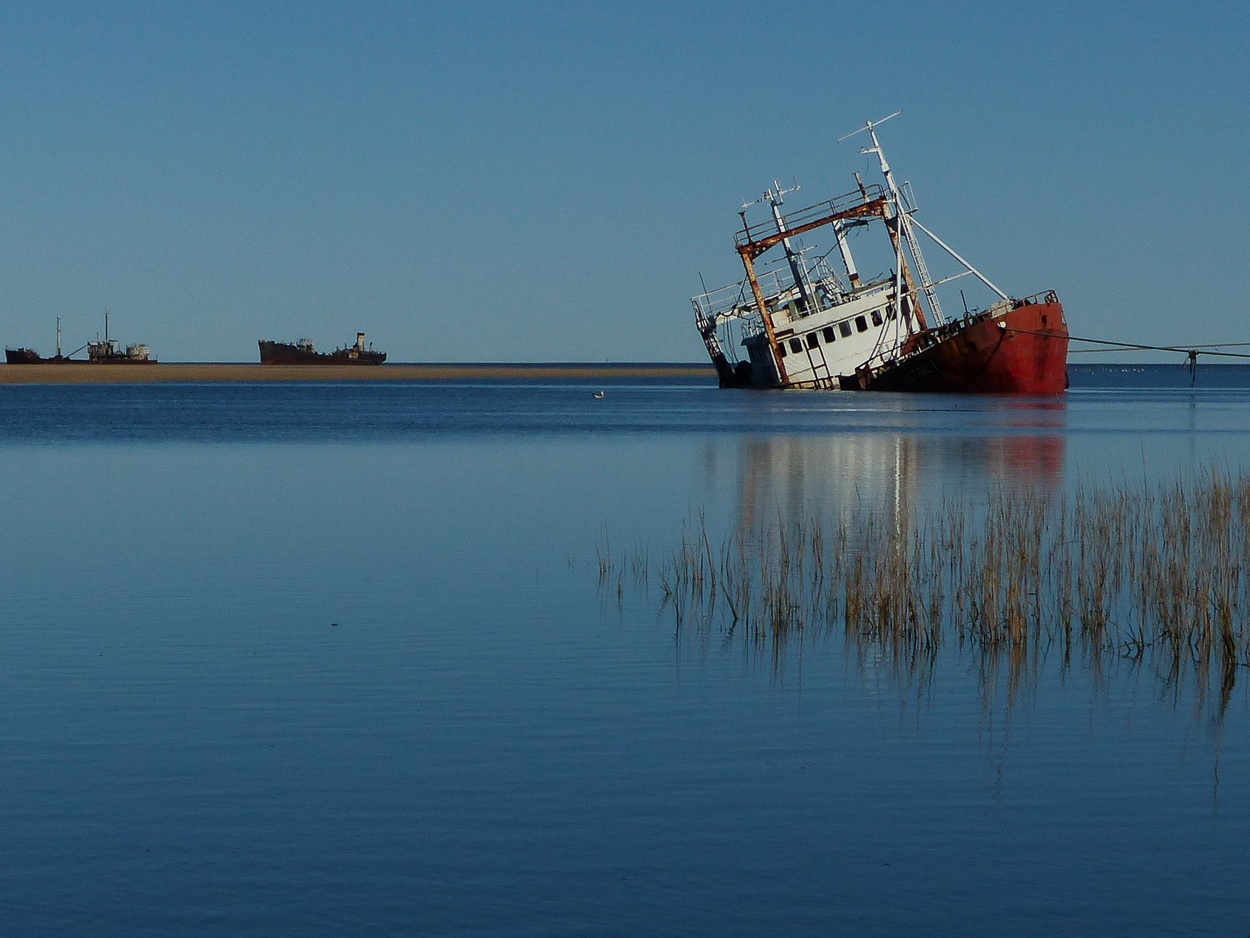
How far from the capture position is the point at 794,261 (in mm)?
66750

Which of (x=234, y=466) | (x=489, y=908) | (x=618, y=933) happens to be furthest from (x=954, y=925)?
(x=234, y=466)

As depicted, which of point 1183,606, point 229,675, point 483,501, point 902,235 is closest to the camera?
point 229,675

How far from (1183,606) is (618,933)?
6.98 metres

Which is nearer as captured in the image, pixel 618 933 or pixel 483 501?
pixel 618 933

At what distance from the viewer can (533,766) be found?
27.5ft

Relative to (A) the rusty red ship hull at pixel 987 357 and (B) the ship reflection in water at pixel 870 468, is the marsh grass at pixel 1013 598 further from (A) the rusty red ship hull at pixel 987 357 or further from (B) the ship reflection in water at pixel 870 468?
(A) the rusty red ship hull at pixel 987 357

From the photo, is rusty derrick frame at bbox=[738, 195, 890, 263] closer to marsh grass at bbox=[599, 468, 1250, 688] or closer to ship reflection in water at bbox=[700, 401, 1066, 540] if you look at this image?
ship reflection in water at bbox=[700, 401, 1066, 540]

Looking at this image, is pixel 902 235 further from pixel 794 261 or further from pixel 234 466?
pixel 234 466

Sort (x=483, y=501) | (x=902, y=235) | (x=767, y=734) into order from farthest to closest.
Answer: (x=902, y=235)
(x=483, y=501)
(x=767, y=734)

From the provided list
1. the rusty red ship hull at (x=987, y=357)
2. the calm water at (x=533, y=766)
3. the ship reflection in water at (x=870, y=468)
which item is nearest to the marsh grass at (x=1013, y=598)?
the calm water at (x=533, y=766)

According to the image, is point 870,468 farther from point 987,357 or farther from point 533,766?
point 987,357

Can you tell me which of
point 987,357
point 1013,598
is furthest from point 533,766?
point 987,357

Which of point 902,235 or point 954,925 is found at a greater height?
point 902,235

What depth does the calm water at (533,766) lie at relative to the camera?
21.2 ft
